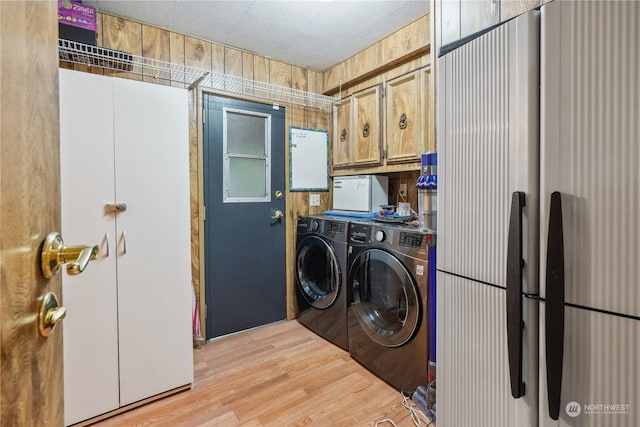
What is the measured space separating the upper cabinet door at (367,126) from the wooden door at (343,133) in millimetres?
73

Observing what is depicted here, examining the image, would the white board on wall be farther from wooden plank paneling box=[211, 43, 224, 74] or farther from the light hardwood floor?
the light hardwood floor

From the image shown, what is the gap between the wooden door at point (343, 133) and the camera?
115 inches

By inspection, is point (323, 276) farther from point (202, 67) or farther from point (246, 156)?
point (202, 67)

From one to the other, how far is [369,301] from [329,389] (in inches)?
24.7

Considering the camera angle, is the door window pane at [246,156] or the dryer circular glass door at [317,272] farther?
the door window pane at [246,156]

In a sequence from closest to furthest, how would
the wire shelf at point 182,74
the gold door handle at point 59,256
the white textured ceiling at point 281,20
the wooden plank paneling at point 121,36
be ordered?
the gold door handle at point 59,256
the wire shelf at point 182,74
the white textured ceiling at point 281,20
the wooden plank paneling at point 121,36

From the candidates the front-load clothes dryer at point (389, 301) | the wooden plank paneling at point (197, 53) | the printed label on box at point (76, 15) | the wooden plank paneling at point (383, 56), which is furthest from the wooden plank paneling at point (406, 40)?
the printed label on box at point (76, 15)

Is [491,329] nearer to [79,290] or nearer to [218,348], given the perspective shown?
[79,290]

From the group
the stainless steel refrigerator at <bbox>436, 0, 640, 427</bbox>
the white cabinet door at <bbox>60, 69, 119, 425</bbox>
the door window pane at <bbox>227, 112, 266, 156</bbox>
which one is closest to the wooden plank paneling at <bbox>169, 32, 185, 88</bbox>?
the door window pane at <bbox>227, 112, 266, 156</bbox>

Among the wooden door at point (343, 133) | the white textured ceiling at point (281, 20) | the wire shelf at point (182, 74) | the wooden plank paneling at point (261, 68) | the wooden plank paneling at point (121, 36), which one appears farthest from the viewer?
the wooden door at point (343, 133)

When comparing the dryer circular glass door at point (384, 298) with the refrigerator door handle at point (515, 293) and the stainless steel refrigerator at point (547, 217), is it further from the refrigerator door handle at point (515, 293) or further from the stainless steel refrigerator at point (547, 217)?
the refrigerator door handle at point (515, 293)

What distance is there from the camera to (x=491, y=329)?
41.8 inches

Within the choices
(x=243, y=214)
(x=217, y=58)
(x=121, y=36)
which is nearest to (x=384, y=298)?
(x=243, y=214)

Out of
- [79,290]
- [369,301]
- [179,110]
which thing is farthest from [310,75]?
[79,290]
